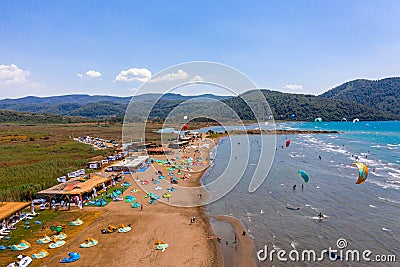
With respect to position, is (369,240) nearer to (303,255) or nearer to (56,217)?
(303,255)

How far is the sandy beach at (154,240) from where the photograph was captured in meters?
17.6

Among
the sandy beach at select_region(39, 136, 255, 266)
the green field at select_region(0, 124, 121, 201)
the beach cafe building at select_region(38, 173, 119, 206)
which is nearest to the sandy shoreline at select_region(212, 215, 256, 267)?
the sandy beach at select_region(39, 136, 255, 266)

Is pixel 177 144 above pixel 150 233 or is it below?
above

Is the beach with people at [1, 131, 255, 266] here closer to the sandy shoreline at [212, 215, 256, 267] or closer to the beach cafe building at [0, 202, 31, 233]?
the sandy shoreline at [212, 215, 256, 267]

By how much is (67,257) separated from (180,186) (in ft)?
64.2

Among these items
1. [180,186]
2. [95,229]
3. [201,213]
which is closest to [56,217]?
[95,229]

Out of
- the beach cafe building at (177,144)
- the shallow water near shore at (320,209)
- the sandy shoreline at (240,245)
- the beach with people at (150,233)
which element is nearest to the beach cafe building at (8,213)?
the beach with people at (150,233)

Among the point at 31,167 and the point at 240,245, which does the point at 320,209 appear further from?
the point at 31,167

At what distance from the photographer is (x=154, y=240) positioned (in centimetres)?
2036

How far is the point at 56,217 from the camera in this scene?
77.7 feet

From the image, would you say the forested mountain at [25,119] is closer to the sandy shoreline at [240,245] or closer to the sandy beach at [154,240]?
the sandy beach at [154,240]

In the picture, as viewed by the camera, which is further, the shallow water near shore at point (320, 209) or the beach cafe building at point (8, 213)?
the shallow water near shore at point (320, 209)

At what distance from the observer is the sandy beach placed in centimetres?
1762

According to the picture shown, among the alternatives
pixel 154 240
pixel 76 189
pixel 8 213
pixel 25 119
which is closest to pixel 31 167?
pixel 76 189
